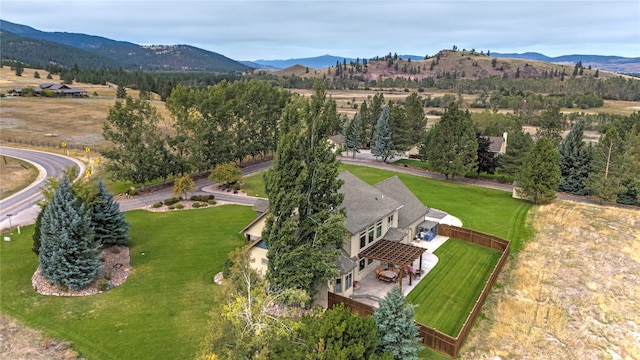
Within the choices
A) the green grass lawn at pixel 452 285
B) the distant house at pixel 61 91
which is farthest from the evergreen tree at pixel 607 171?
the distant house at pixel 61 91

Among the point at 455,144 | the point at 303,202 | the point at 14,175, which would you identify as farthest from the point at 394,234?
the point at 14,175

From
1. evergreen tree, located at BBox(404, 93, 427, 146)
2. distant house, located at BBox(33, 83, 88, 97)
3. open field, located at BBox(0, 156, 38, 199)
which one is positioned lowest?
open field, located at BBox(0, 156, 38, 199)

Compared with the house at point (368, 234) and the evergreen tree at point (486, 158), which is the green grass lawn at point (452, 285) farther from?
the evergreen tree at point (486, 158)

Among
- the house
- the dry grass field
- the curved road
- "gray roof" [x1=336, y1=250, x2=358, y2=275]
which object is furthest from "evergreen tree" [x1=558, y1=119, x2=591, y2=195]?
the curved road

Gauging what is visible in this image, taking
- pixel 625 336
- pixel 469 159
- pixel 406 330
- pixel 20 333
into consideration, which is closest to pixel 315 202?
pixel 406 330

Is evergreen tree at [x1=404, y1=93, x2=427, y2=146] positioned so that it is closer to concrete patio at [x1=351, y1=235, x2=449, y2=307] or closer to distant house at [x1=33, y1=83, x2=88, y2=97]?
concrete patio at [x1=351, y1=235, x2=449, y2=307]

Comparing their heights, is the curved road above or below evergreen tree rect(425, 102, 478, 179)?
below

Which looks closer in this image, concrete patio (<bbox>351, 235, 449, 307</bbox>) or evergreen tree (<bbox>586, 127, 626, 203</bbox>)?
concrete patio (<bbox>351, 235, 449, 307</bbox>)

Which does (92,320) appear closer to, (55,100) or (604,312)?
(604,312)
